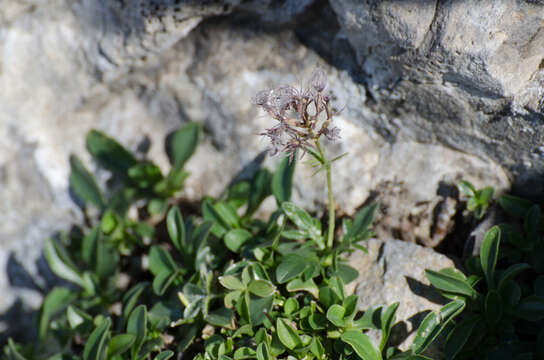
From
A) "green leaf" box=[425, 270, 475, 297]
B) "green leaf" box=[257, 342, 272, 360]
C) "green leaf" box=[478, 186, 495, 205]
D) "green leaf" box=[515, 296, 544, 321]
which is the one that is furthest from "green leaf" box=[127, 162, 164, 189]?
"green leaf" box=[515, 296, 544, 321]

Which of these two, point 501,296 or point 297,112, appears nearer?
point 297,112

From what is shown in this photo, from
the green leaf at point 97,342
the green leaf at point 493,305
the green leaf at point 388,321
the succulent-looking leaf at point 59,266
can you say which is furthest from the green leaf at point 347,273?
the succulent-looking leaf at point 59,266

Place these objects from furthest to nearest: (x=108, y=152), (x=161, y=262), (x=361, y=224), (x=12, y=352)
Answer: (x=108, y=152)
(x=12, y=352)
(x=161, y=262)
(x=361, y=224)

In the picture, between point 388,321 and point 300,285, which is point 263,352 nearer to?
point 300,285

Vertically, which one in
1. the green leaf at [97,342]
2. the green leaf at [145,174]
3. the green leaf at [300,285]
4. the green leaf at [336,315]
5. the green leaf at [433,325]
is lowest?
the green leaf at [433,325]

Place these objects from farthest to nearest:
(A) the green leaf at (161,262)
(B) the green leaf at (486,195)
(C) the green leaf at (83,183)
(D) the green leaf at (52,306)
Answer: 1. (C) the green leaf at (83,183)
2. (D) the green leaf at (52,306)
3. (A) the green leaf at (161,262)
4. (B) the green leaf at (486,195)

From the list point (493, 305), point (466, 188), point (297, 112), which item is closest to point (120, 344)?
point (297, 112)

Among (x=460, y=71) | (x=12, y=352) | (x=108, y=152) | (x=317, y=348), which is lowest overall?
(x=317, y=348)

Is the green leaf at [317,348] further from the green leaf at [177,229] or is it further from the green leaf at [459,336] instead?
the green leaf at [177,229]
